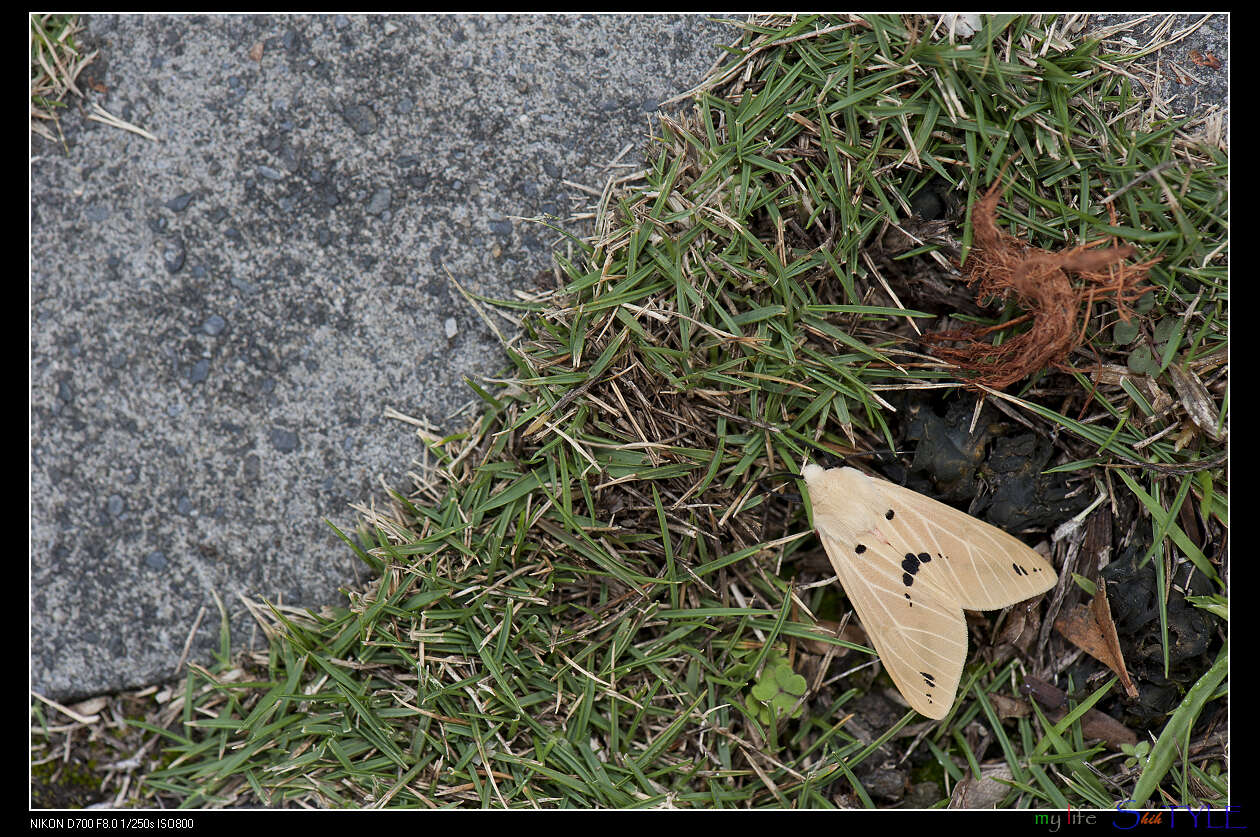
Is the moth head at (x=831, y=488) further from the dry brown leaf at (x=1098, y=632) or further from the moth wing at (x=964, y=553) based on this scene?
the dry brown leaf at (x=1098, y=632)

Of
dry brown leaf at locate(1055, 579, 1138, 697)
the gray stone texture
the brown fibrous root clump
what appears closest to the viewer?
the brown fibrous root clump

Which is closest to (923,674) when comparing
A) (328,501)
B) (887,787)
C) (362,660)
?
(887,787)

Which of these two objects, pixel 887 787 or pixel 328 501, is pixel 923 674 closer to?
pixel 887 787

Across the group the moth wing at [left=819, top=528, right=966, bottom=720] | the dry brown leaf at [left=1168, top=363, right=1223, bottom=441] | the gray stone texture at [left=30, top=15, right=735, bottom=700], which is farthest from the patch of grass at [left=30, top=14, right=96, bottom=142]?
the dry brown leaf at [left=1168, top=363, right=1223, bottom=441]

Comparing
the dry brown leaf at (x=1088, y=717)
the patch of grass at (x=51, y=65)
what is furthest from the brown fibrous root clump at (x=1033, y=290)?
the patch of grass at (x=51, y=65)

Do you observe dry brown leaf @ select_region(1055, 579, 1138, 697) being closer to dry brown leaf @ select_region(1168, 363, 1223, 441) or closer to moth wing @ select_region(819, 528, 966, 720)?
moth wing @ select_region(819, 528, 966, 720)

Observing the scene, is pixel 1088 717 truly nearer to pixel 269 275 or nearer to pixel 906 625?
pixel 906 625

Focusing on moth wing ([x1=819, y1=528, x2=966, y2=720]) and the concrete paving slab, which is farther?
the concrete paving slab
